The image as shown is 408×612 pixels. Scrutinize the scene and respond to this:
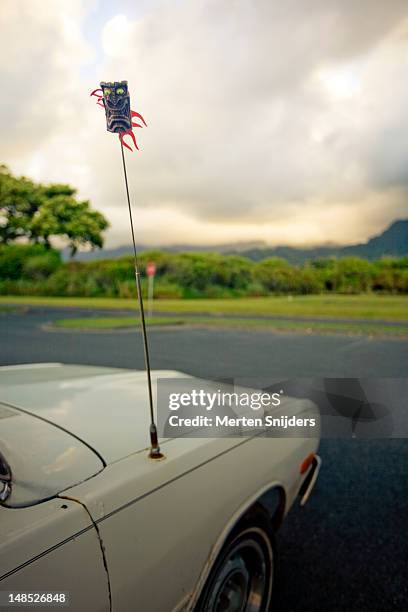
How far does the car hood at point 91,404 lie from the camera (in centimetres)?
145

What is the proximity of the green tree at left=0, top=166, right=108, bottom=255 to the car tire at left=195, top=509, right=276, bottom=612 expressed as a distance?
1627 inches

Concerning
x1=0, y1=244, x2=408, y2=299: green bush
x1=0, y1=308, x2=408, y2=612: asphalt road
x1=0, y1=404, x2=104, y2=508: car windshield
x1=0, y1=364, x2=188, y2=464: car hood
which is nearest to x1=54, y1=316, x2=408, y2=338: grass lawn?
x1=0, y1=308, x2=408, y2=612: asphalt road

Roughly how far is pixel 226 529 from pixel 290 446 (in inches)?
23.7

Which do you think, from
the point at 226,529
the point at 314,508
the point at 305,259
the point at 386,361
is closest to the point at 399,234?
the point at 305,259

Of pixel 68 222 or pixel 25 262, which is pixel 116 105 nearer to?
pixel 25 262

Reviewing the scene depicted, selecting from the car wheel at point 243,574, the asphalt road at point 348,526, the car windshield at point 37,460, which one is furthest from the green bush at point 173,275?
the car windshield at point 37,460

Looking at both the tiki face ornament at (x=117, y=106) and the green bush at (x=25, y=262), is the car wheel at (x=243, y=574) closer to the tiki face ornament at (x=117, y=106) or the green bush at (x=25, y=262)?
the tiki face ornament at (x=117, y=106)

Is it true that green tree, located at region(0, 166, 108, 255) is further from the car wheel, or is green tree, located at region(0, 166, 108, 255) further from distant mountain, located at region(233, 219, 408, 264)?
the car wheel

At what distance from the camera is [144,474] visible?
128 centimetres

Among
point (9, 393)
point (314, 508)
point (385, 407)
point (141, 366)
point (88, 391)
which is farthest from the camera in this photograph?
point (141, 366)

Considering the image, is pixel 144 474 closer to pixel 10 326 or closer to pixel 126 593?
pixel 126 593

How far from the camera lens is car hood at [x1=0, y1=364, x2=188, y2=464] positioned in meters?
1.45

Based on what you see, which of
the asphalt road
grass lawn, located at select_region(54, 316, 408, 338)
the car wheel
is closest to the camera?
the car wheel

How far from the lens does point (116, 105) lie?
4.51ft
